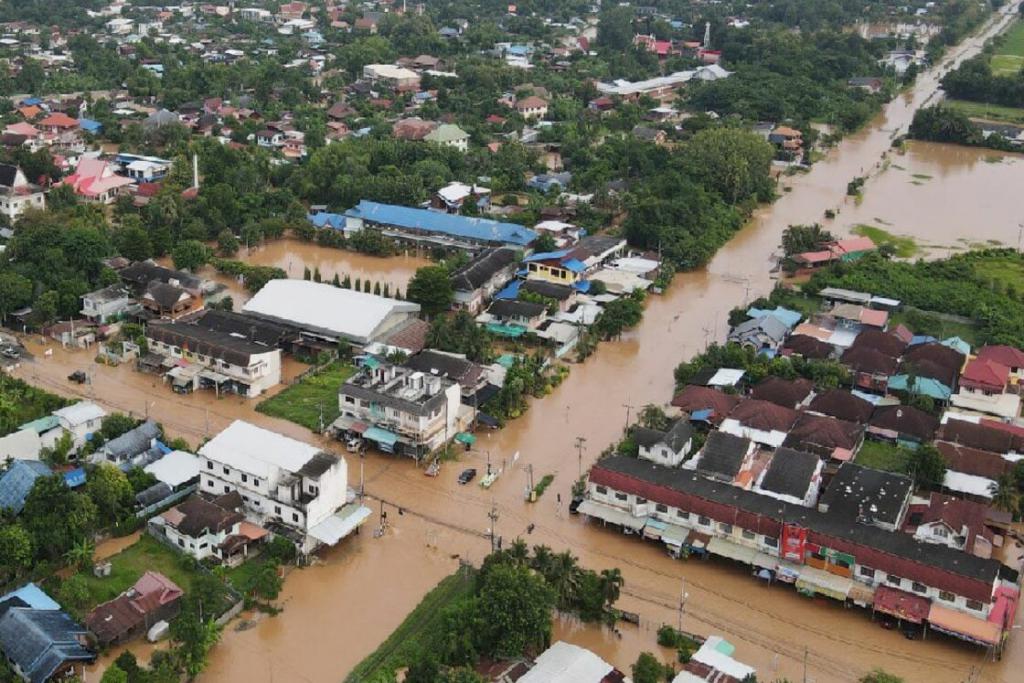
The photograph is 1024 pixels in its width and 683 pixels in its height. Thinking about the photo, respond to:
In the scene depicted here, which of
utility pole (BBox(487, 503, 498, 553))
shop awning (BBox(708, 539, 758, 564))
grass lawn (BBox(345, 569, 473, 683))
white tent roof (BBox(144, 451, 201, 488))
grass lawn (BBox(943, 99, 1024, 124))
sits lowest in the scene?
grass lawn (BBox(345, 569, 473, 683))

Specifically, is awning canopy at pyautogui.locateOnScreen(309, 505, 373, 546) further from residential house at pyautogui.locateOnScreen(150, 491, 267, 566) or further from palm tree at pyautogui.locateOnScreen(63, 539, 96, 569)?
palm tree at pyautogui.locateOnScreen(63, 539, 96, 569)

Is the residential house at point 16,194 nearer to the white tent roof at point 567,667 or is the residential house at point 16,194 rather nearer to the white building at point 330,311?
the white building at point 330,311

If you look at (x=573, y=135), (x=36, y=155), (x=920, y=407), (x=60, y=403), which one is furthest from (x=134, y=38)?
(x=920, y=407)

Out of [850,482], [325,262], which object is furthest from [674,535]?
[325,262]

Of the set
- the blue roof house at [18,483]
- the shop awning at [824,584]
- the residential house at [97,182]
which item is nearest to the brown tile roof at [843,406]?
the shop awning at [824,584]

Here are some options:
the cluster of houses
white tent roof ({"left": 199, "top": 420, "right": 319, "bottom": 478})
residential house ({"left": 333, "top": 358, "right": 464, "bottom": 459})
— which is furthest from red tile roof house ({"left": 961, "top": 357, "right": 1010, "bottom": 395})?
white tent roof ({"left": 199, "top": 420, "right": 319, "bottom": 478})

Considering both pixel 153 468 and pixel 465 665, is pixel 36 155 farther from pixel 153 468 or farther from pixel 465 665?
pixel 465 665
